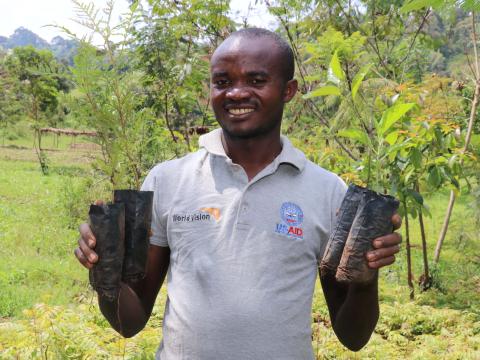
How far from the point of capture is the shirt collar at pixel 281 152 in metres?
1.57

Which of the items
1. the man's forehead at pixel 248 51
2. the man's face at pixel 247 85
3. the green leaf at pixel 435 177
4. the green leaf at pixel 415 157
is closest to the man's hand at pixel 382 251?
the man's face at pixel 247 85

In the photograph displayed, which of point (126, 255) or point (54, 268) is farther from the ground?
point (126, 255)

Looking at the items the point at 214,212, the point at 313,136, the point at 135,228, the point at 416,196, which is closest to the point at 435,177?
the point at 416,196

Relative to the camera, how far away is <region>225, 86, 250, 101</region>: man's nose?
1.49 meters

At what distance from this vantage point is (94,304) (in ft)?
14.0

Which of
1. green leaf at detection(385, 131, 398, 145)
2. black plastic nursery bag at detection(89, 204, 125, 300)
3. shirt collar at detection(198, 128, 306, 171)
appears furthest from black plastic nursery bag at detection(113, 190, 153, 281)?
green leaf at detection(385, 131, 398, 145)

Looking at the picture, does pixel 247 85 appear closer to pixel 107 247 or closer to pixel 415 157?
pixel 107 247

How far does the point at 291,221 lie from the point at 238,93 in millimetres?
390

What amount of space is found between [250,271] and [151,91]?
3.99 metres

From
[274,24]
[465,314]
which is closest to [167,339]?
[465,314]

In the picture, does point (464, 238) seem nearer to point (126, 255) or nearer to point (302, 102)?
point (302, 102)

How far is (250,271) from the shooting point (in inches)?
56.4

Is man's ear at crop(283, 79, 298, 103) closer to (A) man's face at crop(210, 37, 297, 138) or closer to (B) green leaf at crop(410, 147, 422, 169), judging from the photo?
(A) man's face at crop(210, 37, 297, 138)

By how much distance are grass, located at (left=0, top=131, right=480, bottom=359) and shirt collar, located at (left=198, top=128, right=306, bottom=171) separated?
405 mm
